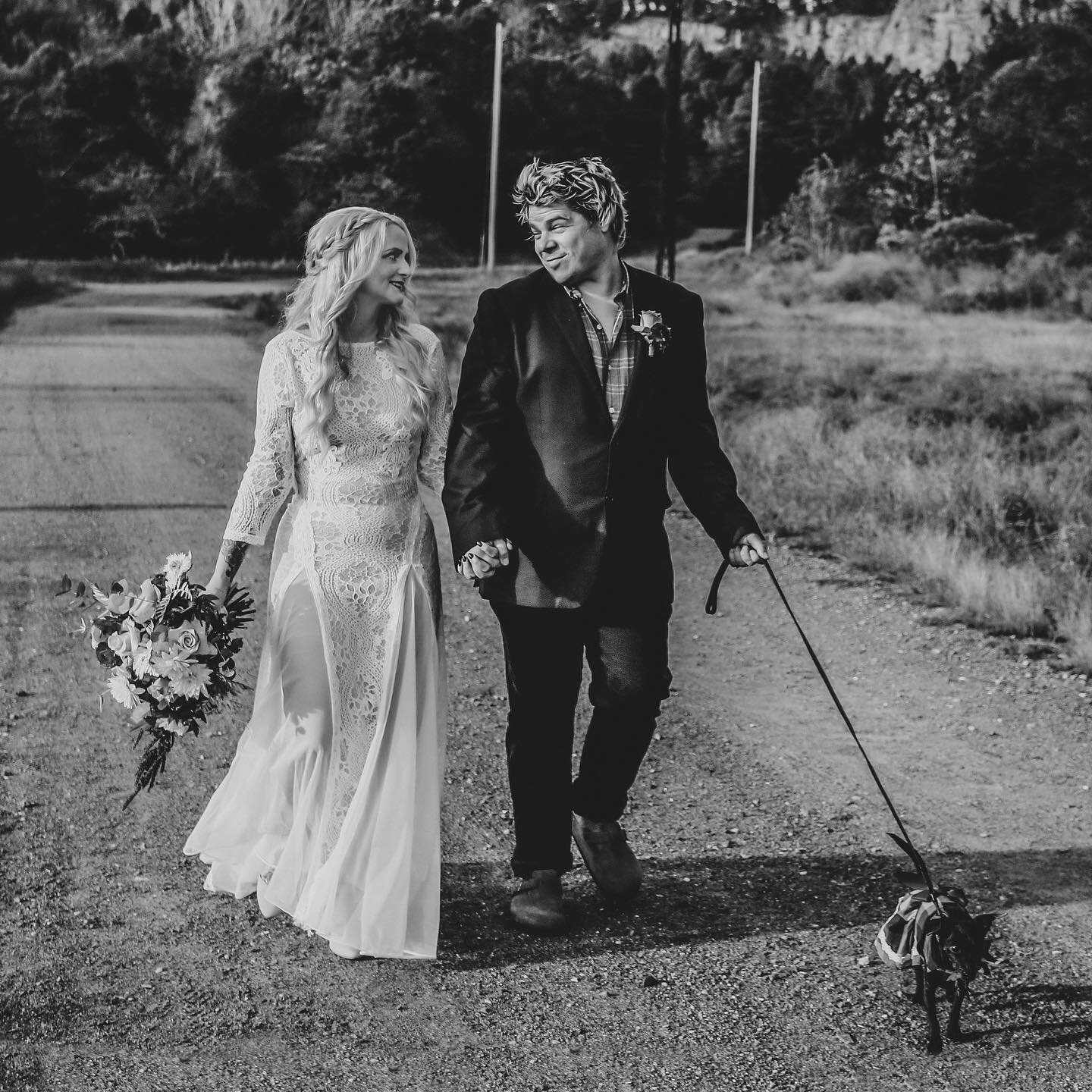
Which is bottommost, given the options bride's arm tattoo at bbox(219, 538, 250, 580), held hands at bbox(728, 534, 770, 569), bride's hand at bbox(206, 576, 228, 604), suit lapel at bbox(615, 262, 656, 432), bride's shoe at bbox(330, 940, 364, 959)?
bride's shoe at bbox(330, 940, 364, 959)

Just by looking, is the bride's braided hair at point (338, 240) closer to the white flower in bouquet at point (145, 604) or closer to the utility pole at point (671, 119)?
the white flower in bouquet at point (145, 604)

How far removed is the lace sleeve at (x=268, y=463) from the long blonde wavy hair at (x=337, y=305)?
8 cm

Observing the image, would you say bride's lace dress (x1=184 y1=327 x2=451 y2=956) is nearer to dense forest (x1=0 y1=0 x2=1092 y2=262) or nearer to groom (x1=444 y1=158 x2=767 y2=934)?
groom (x1=444 y1=158 x2=767 y2=934)

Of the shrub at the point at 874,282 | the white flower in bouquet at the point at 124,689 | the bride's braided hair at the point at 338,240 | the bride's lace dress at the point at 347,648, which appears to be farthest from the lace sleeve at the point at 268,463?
the shrub at the point at 874,282

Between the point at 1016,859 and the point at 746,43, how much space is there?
7303cm

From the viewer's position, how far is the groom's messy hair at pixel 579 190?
11.9 ft

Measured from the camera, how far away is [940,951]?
328cm

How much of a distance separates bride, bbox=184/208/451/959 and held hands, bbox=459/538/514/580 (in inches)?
9.2

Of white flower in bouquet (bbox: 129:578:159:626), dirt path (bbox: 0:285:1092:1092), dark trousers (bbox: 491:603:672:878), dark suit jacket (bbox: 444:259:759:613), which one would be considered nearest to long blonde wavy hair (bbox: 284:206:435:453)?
dark suit jacket (bbox: 444:259:759:613)

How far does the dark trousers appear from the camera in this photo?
3.89 meters

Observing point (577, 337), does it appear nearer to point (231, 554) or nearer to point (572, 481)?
point (572, 481)

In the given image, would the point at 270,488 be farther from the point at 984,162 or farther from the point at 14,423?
the point at 984,162

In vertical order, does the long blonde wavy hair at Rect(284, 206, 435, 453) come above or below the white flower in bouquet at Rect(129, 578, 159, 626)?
above

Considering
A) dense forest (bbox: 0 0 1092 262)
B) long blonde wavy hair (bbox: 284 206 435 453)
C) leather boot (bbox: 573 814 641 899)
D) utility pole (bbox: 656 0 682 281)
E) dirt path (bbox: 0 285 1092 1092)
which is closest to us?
dirt path (bbox: 0 285 1092 1092)
